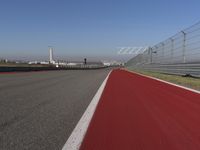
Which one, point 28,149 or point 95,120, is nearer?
point 28,149

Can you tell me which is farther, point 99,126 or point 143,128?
point 99,126

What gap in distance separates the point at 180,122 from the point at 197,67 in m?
13.2

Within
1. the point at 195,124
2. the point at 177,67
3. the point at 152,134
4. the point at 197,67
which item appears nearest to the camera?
the point at 152,134

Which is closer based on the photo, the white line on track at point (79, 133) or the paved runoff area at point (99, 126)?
the white line on track at point (79, 133)

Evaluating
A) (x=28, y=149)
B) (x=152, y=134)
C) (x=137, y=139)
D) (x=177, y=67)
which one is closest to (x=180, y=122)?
(x=152, y=134)

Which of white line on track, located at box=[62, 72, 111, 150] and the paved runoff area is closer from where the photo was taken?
white line on track, located at box=[62, 72, 111, 150]

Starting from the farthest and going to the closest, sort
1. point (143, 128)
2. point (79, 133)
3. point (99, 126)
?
point (99, 126) < point (143, 128) < point (79, 133)

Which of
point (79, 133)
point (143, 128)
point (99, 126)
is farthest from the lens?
point (99, 126)

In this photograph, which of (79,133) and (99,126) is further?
(99,126)

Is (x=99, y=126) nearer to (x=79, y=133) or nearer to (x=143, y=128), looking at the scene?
(x=79, y=133)

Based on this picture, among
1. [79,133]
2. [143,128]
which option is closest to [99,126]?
[79,133]

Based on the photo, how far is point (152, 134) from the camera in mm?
4992

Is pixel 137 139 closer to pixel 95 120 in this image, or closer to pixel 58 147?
pixel 58 147

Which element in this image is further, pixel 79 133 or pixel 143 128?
pixel 143 128
